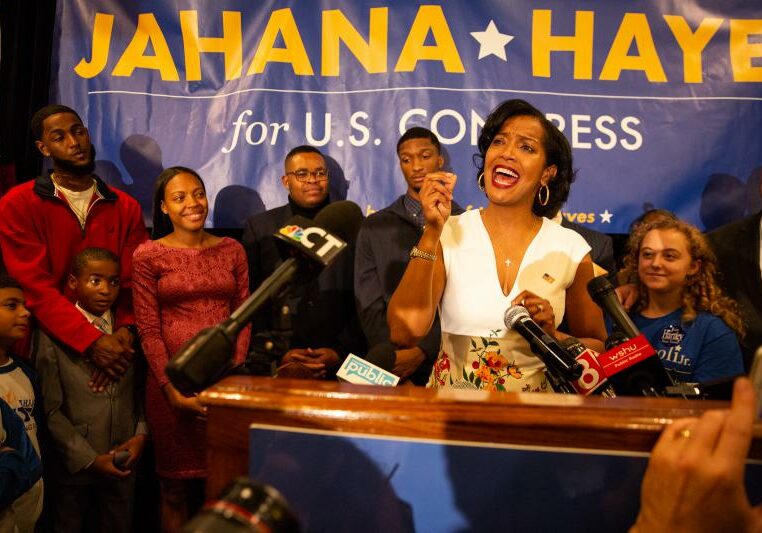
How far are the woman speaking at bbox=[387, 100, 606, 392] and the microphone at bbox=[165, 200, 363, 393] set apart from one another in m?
0.73

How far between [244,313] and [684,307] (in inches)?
91.8

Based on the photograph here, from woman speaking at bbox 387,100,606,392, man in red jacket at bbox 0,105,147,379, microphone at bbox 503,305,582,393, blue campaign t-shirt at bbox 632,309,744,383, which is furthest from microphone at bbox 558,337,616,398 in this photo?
man in red jacket at bbox 0,105,147,379

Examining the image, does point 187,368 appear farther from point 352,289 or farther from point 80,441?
point 352,289

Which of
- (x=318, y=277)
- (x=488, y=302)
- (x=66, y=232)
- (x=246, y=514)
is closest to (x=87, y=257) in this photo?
(x=66, y=232)

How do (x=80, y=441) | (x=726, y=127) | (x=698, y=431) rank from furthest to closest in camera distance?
(x=726, y=127), (x=80, y=441), (x=698, y=431)

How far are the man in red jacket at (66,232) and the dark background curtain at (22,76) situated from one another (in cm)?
51

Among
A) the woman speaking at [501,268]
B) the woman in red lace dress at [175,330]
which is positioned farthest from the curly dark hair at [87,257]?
the woman speaking at [501,268]

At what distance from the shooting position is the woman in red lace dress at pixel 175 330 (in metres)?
3.21

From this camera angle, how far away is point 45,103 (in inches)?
159

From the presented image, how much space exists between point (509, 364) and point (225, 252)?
1.71 m

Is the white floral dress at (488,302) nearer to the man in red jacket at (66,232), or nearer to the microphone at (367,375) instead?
the microphone at (367,375)

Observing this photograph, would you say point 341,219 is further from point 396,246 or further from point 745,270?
point 745,270

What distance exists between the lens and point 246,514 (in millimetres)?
647

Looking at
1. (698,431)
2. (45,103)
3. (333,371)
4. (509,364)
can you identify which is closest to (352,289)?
(333,371)
